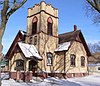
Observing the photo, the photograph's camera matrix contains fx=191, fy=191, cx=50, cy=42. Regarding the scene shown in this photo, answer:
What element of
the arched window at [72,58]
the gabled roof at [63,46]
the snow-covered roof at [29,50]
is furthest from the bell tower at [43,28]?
the arched window at [72,58]

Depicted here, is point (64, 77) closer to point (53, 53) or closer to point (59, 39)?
point (53, 53)

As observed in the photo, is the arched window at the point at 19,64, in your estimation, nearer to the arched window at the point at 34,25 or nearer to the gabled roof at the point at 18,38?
the arched window at the point at 34,25

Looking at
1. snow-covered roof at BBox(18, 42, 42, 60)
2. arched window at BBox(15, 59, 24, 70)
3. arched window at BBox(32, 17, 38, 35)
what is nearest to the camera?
snow-covered roof at BBox(18, 42, 42, 60)

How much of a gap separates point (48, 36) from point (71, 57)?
506cm

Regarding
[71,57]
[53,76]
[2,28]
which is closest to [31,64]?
[53,76]

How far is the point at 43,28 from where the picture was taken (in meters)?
30.6

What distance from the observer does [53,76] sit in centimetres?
2861

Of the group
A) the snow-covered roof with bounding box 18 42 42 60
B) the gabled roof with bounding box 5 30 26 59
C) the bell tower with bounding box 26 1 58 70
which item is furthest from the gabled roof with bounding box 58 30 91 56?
the gabled roof with bounding box 5 30 26 59

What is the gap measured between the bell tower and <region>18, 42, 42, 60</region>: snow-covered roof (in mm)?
643

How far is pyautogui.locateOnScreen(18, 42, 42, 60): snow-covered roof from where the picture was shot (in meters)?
28.3

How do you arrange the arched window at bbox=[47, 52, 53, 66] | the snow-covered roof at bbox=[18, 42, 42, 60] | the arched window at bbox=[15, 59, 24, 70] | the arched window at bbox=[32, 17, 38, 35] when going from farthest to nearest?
the arched window at bbox=[32, 17, 38, 35] → the arched window at bbox=[47, 52, 53, 66] → the arched window at bbox=[15, 59, 24, 70] → the snow-covered roof at bbox=[18, 42, 42, 60]

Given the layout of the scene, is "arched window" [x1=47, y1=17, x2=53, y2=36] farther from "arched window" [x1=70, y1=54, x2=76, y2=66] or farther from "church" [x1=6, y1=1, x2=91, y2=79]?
"arched window" [x1=70, y1=54, x2=76, y2=66]

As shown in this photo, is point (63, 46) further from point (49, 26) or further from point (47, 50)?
point (49, 26)

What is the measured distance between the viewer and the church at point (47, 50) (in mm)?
29047
